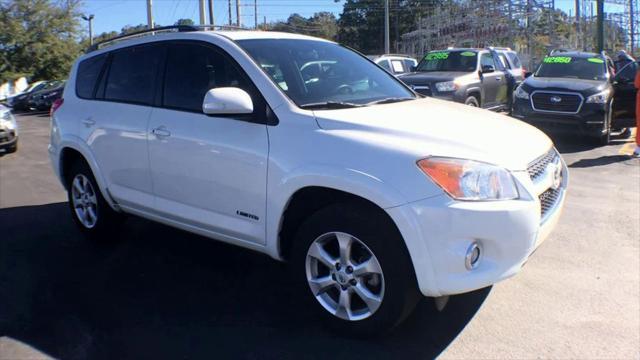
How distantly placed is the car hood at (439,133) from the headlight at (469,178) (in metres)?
0.05

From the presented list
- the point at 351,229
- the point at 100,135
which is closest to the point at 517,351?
the point at 351,229

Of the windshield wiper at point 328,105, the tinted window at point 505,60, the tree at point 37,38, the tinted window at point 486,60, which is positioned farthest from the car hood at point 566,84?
the tree at point 37,38

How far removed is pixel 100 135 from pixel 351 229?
2801 millimetres

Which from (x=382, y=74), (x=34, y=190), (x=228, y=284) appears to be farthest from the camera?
(x=34, y=190)

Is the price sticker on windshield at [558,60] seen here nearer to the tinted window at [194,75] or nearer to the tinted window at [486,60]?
the tinted window at [486,60]

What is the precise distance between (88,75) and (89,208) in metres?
1.28

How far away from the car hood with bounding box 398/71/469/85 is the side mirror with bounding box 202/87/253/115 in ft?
29.0

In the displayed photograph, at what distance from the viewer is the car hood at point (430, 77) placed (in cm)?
1210

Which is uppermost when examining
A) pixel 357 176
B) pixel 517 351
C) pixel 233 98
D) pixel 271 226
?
pixel 233 98

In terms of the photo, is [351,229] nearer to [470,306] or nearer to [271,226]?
[271,226]

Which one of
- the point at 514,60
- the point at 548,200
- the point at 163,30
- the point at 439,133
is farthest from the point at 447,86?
the point at 439,133

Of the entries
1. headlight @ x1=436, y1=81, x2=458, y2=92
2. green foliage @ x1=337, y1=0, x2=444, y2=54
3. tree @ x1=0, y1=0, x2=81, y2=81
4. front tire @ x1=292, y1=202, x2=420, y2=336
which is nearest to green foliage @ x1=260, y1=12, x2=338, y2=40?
green foliage @ x1=337, y1=0, x2=444, y2=54

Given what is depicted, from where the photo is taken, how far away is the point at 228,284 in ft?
14.7

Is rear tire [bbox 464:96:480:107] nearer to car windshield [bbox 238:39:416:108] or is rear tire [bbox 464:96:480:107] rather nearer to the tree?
car windshield [bbox 238:39:416:108]
